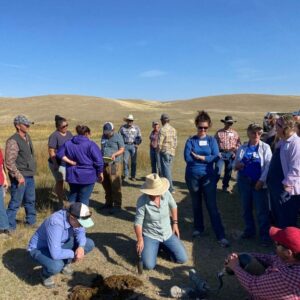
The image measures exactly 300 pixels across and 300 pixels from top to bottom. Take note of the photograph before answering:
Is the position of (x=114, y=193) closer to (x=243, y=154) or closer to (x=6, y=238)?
(x=6, y=238)

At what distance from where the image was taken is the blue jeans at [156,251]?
509 centimetres

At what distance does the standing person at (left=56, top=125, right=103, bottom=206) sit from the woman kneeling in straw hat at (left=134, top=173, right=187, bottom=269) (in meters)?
1.46

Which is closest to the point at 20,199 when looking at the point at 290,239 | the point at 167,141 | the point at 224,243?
the point at 224,243

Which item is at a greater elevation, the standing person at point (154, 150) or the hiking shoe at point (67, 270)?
the standing person at point (154, 150)

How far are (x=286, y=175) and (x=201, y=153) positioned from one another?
1.42 metres

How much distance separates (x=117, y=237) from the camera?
640 cm

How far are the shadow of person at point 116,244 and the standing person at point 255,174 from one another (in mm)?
1782

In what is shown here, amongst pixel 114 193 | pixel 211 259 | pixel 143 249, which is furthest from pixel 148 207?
pixel 114 193

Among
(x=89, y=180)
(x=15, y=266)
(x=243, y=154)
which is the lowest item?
(x=15, y=266)

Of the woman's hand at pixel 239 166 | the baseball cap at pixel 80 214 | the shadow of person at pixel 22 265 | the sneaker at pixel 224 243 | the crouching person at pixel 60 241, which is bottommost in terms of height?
the shadow of person at pixel 22 265

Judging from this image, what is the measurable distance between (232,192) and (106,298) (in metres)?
5.55

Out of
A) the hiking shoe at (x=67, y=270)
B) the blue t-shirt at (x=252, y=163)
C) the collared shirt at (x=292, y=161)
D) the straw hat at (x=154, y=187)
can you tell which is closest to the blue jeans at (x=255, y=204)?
the blue t-shirt at (x=252, y=163)

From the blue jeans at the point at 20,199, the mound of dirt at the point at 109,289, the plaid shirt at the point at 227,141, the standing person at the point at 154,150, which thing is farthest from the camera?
the standing person at the point at 154,150

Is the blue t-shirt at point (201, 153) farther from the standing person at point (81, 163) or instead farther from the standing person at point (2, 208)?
the standing person at point (2, 208)
